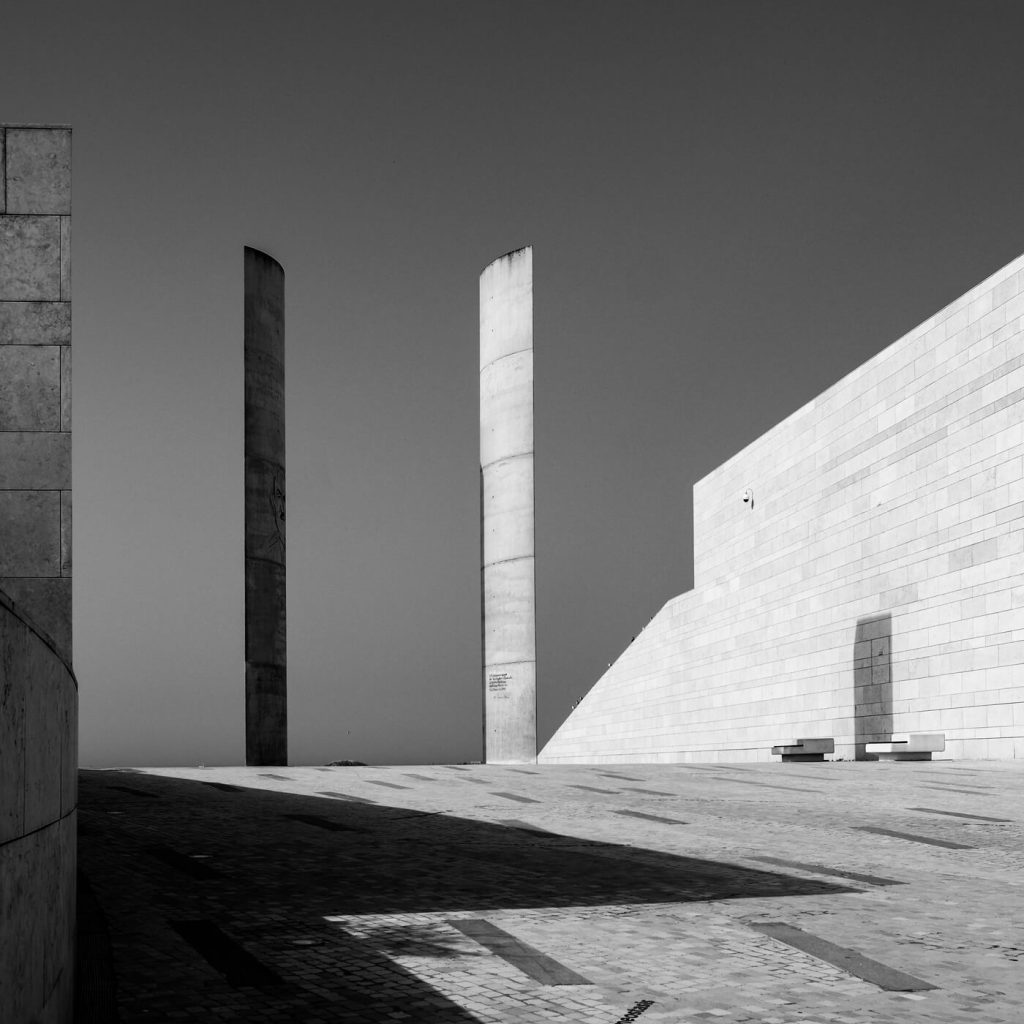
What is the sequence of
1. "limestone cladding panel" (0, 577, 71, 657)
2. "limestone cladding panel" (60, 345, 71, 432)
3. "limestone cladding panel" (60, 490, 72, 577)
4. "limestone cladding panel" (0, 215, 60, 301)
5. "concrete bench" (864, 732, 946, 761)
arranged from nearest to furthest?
1. "limestone cladding panel" (0, 577, 71, 657)
2. "limestone cladding panel" (60, 490, 72, 577)
3. "limestone cladding panel" (60, 345, 71, 432)
4. "limestone cladding panel" (0, 215, 60, 301)
5. "concrete bench" (864, 732, 946, 761)

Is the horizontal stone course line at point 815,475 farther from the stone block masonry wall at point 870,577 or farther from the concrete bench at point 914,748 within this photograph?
the concrete bench at point 914,748

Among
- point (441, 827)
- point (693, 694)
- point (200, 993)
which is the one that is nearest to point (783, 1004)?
point (200, 993)

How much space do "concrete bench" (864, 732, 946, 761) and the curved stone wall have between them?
85.9ft

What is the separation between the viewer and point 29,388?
13531 mm

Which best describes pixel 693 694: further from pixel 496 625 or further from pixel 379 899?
pixel 379 899

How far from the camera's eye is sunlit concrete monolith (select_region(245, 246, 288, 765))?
34750 millimetres

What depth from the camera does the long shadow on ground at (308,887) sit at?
Result: 692 centimetres

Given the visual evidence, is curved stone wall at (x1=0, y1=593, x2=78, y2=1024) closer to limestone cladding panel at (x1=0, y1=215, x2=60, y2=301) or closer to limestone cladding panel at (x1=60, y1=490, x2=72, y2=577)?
limestone cladding panel at (x1=60, y1=490, x2=72, y2=577)

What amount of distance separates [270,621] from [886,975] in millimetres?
28952

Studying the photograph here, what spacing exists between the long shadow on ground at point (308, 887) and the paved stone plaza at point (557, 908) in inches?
1.1

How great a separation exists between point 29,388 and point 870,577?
27.0 meters

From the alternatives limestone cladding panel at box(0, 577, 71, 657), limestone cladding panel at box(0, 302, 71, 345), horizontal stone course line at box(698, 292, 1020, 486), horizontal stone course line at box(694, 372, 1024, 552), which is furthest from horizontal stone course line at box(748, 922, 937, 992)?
horizontal stone course line at box(698, 292, 1020, 486)

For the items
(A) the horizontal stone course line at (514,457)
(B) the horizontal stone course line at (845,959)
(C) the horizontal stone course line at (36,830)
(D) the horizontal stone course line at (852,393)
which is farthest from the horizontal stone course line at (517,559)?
(C) the horizontal stone course line at (36,830)

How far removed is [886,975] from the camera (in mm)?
7230
